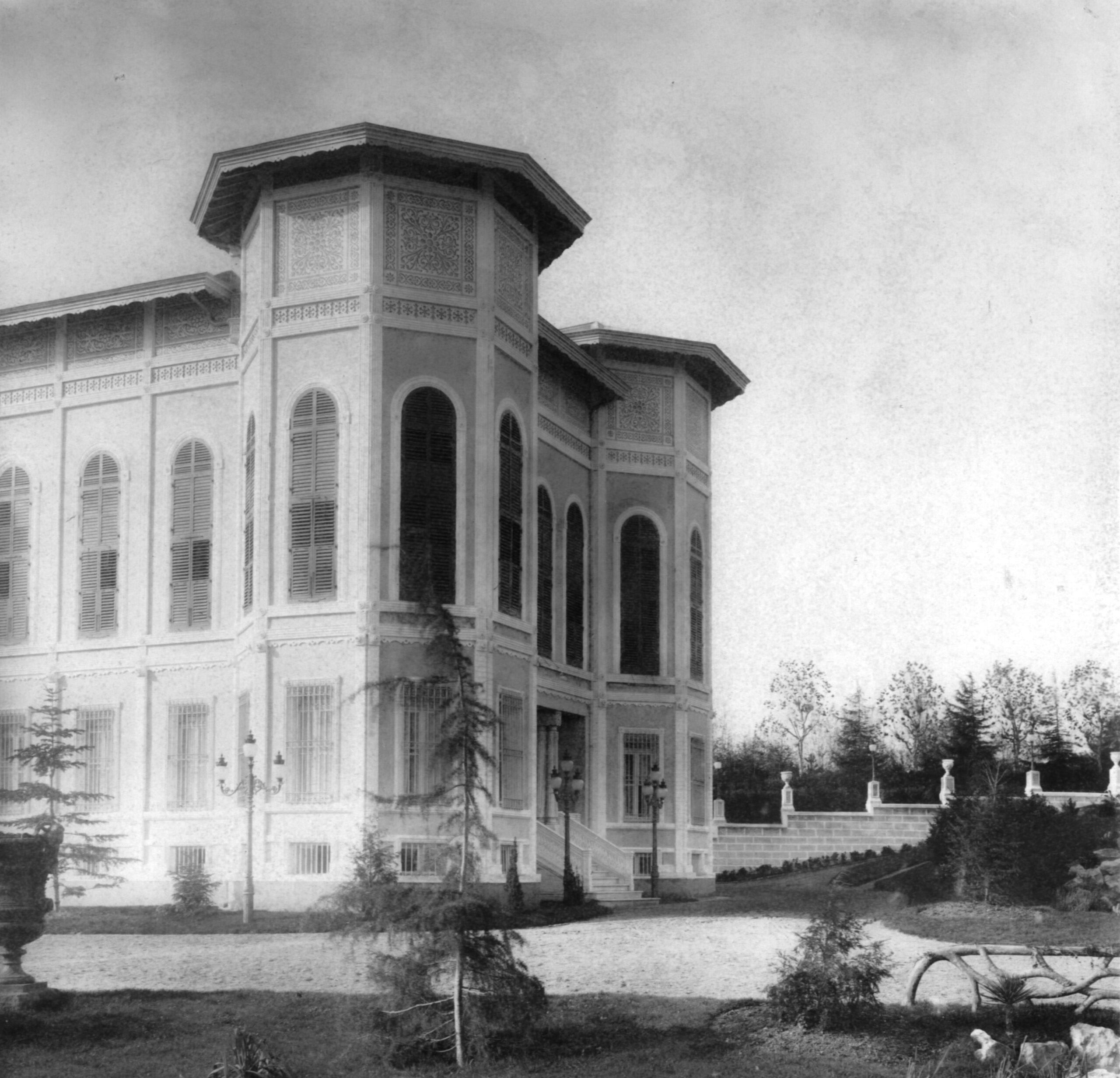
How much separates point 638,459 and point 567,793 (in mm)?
8384

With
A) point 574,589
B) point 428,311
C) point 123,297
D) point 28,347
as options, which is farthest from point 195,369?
point 574,589

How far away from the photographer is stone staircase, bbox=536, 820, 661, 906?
25250 mm

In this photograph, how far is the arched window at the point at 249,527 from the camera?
21.6 metres

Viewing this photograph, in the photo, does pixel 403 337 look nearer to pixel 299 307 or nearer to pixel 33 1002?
pixel 299 307

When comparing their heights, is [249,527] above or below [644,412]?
below

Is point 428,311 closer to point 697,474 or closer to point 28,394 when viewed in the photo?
point 28,394

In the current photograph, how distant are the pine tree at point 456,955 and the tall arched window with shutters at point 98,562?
31.0ft

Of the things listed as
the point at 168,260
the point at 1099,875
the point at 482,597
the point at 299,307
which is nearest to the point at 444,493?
the point at 482,597

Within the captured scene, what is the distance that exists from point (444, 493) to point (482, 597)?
1.58 meters

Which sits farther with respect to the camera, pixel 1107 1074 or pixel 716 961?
pixel 716 961

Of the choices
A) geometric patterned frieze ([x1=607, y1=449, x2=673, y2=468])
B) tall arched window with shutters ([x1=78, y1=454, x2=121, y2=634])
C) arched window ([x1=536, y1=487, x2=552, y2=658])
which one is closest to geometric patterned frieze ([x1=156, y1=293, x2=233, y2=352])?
tall arched window with shutters ([x1=78, y1=454, x2=121, y2=634])

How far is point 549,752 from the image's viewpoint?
94.8ft

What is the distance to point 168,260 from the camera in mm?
18625

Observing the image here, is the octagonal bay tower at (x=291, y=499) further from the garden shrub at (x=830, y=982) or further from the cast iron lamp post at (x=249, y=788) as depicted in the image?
the garden shrub at (x=830, y=982)
